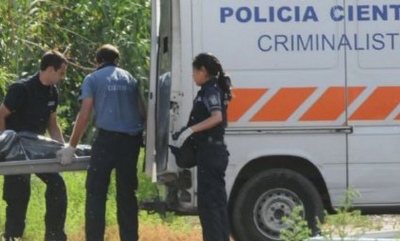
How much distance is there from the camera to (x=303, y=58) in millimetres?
10125

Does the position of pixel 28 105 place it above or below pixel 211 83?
below

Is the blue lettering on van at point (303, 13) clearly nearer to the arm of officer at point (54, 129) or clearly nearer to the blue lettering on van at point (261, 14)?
the blue lettering on van at point (261, 14)

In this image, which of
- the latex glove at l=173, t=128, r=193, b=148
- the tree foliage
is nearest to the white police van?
the latex glove at l=173, t=128, r=193, b=148

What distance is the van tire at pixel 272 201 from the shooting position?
10.3 m

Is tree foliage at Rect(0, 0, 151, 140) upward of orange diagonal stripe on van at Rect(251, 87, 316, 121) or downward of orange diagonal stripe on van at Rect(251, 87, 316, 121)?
upward

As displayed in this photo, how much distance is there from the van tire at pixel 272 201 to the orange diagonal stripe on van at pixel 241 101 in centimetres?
59

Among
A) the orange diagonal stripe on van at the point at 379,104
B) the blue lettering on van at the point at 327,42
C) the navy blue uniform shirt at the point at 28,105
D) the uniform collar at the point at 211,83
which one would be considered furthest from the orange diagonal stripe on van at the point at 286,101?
the navy blue uniform shirt at the point at 28,105

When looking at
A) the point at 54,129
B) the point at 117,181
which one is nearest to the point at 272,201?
the point at 117,181

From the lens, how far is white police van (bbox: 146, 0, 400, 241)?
397 inches

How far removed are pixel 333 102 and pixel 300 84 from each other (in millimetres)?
322

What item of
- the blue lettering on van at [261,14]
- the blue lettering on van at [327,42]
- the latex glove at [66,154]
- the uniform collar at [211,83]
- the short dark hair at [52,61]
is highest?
the blue lettering on van at [261,14]

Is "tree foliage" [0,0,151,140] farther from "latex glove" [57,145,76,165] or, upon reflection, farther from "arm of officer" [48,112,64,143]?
"latex glove" [57,145,76,165]

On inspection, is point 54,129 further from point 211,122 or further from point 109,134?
point 211,122

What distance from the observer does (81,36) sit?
17109 mm
